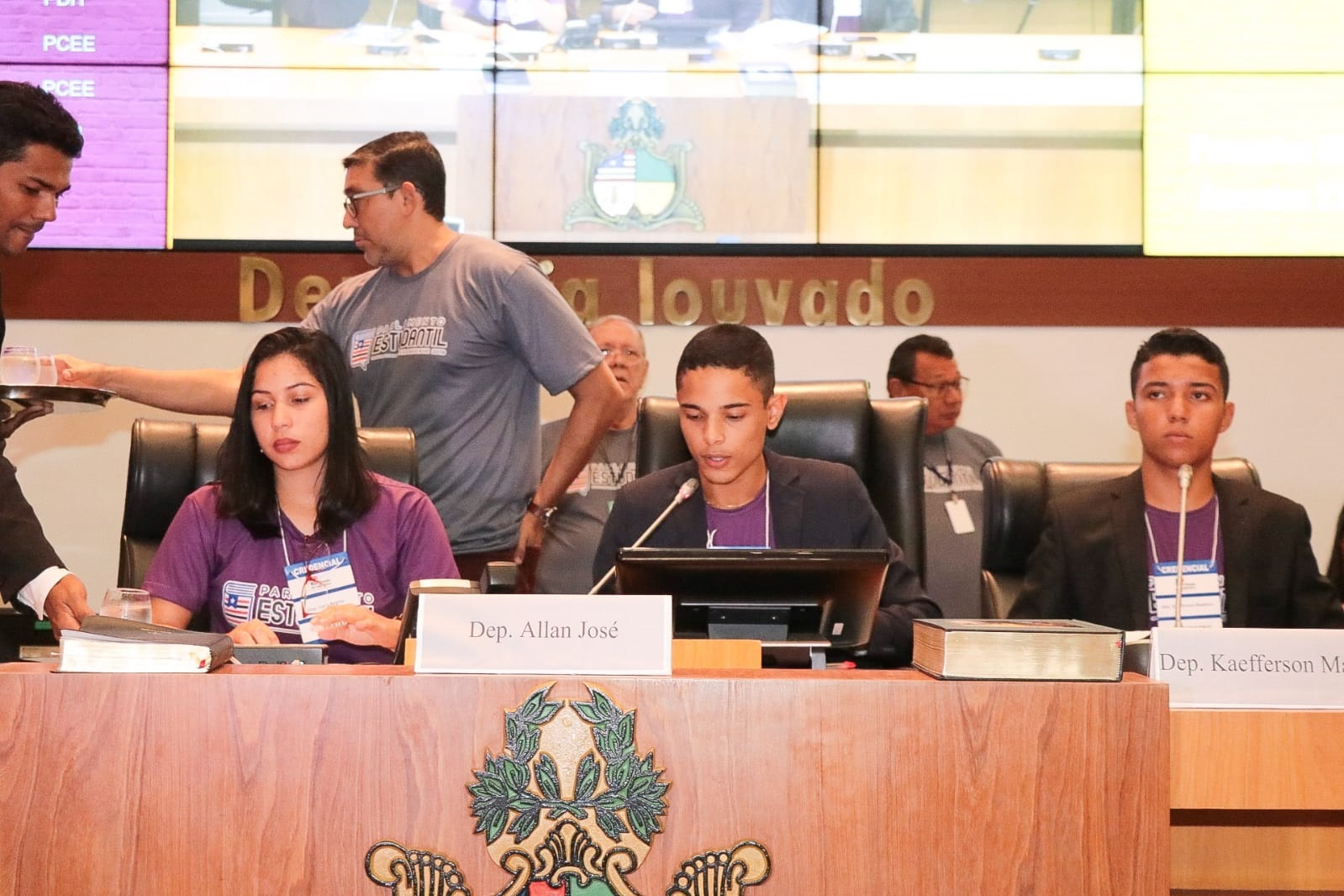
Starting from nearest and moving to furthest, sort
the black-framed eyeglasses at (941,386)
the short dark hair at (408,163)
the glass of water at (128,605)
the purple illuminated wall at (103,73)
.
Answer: the glass of water at (128,605) < the short dark hair at (408,163) < the black-framed eyeglasses at (941,386) < the purple illuminated wall at (103,73)

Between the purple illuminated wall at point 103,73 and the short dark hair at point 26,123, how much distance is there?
1956mm

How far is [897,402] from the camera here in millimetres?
2701

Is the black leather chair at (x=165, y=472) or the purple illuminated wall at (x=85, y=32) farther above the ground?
the purple illuminated wall at (x=85, y=32)

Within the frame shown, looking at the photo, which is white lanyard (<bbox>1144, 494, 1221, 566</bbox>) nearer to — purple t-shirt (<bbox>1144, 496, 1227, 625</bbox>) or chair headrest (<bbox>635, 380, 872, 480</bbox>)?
purple t-shirt (<bbox>1144, 496, 1227, 625</bbox>)

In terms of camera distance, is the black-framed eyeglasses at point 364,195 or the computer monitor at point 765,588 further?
the black-framed eyeglasses at point 364,195

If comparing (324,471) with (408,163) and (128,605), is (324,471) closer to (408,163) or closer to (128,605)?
(128,605)

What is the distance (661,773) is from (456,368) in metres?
1.83

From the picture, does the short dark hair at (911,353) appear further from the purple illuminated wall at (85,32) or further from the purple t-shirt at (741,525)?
the purple illuminated wall at (85,32)

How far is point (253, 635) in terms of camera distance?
A: 1961 mm

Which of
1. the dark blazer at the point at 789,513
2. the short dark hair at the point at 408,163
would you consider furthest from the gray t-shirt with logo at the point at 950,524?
the short dark hair at the point at 408,163

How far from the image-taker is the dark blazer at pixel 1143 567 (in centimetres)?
246

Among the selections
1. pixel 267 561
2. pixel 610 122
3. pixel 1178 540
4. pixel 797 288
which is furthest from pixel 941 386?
pixel 267 561

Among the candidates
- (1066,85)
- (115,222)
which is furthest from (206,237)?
(1066,85)

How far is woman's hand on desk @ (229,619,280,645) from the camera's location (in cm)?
194
